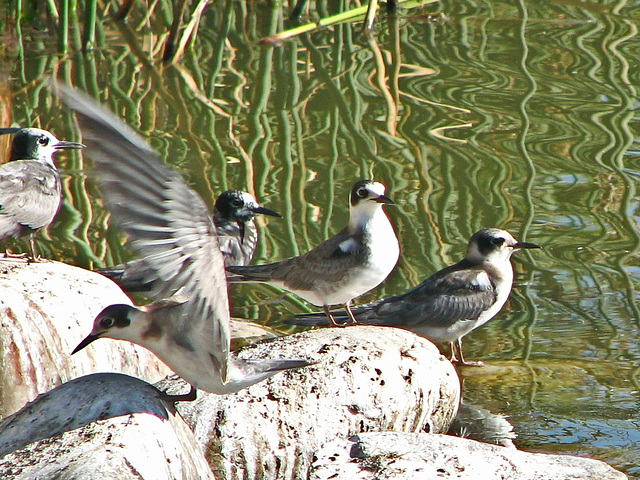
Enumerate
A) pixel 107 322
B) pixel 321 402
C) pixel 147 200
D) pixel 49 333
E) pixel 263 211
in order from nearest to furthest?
pixel 147 200
pixel 107 322
pixel 321 402
pixel 49 333
pixel 263 211

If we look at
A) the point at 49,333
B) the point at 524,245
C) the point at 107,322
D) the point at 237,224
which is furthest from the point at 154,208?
the point at 237,224

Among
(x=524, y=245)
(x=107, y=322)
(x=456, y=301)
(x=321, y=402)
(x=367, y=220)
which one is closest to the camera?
(x=107, y=322)

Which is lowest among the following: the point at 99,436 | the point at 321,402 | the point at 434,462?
the point at 434,462

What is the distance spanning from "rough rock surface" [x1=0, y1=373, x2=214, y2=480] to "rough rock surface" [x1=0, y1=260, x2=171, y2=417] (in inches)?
29.8

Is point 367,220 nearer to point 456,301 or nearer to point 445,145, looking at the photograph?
point 456,301

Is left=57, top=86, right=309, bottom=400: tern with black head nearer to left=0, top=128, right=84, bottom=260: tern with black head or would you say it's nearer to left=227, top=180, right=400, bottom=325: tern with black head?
left=227, top=180, right=400, bottom=325: tern with black head

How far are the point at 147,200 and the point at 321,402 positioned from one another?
1.77 m

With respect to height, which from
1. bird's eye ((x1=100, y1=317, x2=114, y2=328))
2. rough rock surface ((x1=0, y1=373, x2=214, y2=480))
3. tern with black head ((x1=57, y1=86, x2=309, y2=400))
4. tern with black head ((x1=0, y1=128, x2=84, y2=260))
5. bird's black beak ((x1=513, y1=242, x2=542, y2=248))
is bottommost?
rough rock surface ((x1=0, y1=373, x2=214, y2=480))

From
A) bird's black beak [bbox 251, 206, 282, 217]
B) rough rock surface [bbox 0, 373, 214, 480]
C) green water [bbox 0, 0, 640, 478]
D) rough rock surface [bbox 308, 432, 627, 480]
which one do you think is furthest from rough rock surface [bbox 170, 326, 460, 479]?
bird's black beak [bbox 251, 206, 282, 217]

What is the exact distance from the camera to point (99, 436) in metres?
3.42

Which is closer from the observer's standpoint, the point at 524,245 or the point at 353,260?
the point at 353,260

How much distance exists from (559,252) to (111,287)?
10.3 feet

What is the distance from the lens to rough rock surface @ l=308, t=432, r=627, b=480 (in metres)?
3.97

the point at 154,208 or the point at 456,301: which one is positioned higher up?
the point at 154,208
